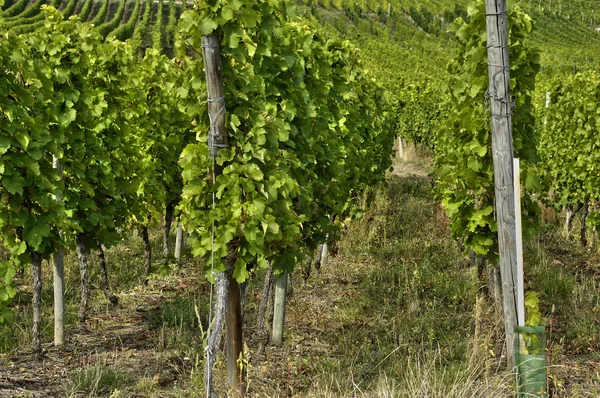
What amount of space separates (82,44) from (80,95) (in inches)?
20.5

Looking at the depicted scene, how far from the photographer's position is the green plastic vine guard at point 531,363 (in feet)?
11.8

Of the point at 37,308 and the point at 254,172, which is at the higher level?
the point at 254,172

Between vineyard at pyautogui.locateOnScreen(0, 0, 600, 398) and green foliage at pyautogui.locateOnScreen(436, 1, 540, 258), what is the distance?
0.07ft

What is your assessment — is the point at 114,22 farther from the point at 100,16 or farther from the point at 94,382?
the point at 94,382

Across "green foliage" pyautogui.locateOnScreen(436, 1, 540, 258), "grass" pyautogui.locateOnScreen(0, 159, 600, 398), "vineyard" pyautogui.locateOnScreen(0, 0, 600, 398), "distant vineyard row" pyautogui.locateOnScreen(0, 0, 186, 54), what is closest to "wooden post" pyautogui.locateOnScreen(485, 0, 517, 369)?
"vineyard" pyautogui.locateOnScreen(0, 0, 600, 398)

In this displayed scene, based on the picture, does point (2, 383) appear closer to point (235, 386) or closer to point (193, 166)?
point (235, 386)

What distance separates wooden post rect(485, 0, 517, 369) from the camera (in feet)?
12.0

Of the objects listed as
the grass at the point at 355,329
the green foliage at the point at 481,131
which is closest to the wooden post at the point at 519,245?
the grass at the point at 355,329

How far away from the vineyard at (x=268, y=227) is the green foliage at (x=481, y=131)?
0.02 m

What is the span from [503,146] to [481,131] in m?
1.14

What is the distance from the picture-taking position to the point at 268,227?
3619 millimetres

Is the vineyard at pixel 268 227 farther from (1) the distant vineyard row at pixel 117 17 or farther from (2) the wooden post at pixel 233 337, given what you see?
(1) the distant vineyard row at pixel 117 17

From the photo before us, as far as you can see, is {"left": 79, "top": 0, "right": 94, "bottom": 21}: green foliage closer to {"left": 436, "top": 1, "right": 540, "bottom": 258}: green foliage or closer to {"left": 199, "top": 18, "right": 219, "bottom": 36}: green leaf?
{"left": 436, "top": 1, "right": 540, "bottom": 258}: green foliage

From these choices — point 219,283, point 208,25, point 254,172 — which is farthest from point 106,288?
point 208,25
